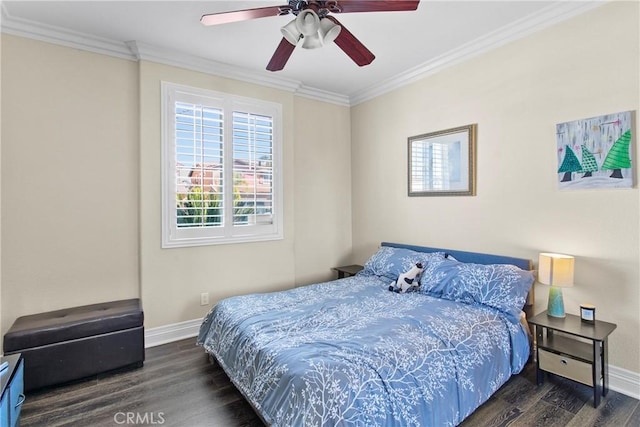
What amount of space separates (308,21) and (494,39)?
199cm

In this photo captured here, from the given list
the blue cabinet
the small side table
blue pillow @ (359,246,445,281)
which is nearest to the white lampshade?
blue pillow @ (359,246,445,281)

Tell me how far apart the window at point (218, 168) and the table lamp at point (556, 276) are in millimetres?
2629

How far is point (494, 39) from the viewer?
2855 millimetres

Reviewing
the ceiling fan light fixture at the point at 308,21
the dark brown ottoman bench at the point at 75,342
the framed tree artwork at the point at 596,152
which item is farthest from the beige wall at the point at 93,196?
the framed tree artwork at the point at 596,152

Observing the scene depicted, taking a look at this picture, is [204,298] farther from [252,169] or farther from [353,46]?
[353,46]

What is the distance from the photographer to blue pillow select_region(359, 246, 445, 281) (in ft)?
10.5

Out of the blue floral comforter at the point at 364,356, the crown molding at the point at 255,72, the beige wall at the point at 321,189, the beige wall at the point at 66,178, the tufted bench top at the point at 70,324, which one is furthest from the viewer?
the beige wall at the point at 321,189

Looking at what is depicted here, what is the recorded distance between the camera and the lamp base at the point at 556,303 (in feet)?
7.83

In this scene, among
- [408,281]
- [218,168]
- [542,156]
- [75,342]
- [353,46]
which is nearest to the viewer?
[353,46]

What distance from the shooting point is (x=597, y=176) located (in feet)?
7.66

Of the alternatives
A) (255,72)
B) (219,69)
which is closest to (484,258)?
(255,72)

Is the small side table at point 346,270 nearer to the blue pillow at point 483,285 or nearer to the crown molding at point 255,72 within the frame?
the blue pillow at point 483,285

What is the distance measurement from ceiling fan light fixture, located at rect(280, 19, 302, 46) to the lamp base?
2.53 m

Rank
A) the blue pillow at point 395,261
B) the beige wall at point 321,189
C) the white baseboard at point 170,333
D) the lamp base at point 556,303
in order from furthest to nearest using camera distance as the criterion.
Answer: the beige wall at point 321,189 → the blue pillow at point 395,261 → the white baseboard at point 170,333 → the lamp base at point 556,303
